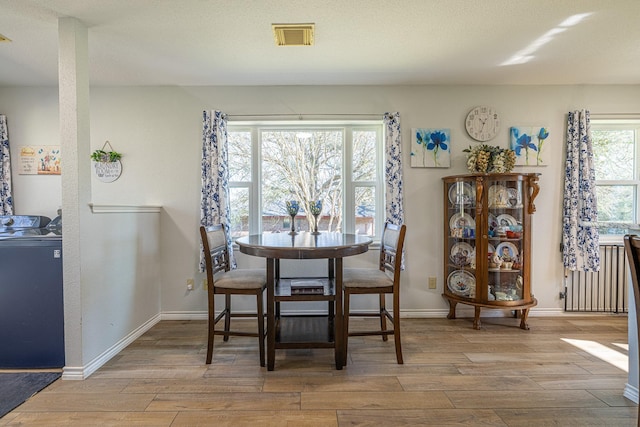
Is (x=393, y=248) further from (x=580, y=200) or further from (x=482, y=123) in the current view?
(x=580, y=200)

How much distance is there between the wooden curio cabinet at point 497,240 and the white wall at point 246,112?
0.94ft

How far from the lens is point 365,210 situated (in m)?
3.24

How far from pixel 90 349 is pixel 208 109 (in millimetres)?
2221

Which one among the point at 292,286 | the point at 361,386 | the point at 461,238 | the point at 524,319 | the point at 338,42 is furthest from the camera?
the point at 461,238

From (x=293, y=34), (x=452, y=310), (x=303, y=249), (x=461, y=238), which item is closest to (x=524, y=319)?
(x=452, y=310)

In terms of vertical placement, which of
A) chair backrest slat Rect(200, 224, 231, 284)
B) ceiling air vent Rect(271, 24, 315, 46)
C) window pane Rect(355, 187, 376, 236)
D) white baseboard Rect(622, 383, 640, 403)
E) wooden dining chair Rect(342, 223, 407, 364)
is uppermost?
ceiling air vent Rect(271, 24, 315, 46)

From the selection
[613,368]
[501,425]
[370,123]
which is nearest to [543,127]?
[370,123]

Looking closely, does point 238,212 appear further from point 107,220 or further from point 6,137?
point 6,137

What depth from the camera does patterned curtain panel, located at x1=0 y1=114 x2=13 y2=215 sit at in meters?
3.00

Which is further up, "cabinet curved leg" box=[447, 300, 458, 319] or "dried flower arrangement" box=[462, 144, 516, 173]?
"dried flower arrangement" box=[462, 144, 516, 173]

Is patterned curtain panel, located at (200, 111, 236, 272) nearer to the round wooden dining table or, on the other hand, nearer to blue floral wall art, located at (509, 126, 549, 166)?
the round wooden dining table

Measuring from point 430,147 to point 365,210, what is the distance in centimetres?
89

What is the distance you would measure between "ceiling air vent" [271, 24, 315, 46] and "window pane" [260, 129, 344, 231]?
1052 mm

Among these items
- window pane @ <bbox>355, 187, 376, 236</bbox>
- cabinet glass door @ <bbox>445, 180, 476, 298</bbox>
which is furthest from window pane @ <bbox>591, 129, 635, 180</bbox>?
window pane @ <bbox>355, 187, 376, 236</bbox>
